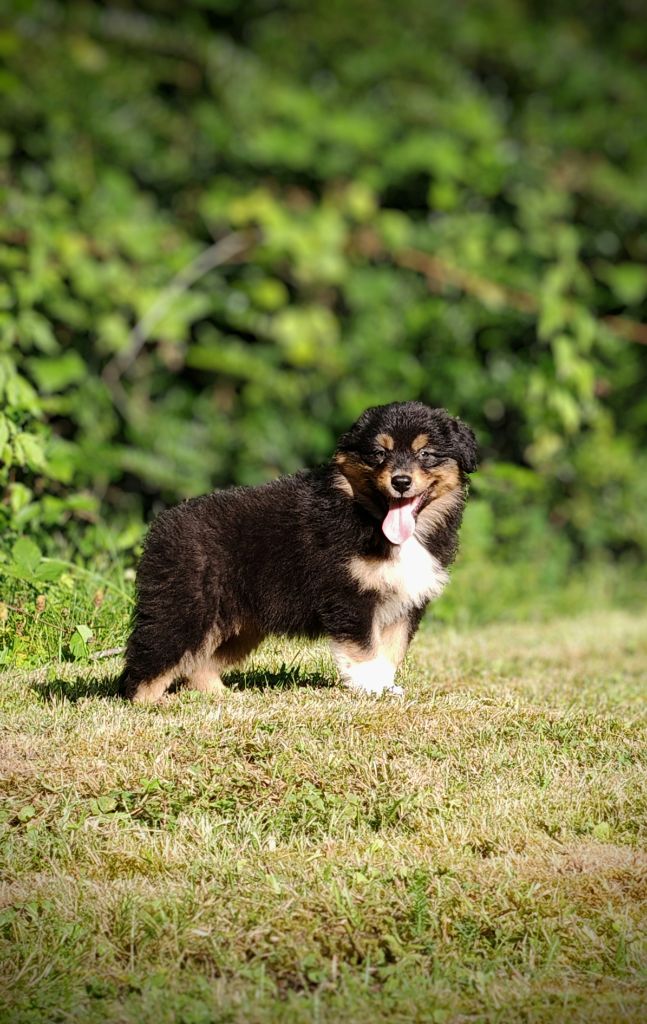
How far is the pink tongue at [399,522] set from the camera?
5113 mm

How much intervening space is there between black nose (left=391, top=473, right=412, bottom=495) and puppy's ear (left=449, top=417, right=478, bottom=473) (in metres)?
0.33

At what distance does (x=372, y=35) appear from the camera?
11.4 m

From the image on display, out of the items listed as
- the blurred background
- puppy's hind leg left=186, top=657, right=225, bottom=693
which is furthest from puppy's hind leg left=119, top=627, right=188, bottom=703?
the blurred background

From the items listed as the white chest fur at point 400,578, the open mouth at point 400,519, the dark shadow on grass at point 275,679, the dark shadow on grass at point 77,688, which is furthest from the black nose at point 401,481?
the dark shadow on grass at point 77,688

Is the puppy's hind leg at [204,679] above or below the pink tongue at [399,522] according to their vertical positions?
below

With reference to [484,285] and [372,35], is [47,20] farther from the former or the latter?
[484,285]

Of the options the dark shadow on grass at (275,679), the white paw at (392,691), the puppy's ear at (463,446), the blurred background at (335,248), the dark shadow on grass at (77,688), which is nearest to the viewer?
the dark shadow on grass at (77,688)

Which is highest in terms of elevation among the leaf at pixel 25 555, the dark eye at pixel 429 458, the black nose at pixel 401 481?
the dark eye at pixel 429 458

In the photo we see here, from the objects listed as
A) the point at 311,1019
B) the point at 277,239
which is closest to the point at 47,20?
the point at 277,239

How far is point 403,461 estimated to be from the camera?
16.4 ft

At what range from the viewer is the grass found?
3.58 metres

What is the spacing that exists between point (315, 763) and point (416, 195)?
299 inches

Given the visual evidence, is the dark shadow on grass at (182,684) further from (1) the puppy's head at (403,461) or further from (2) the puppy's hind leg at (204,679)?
(1) the puppy's head at (403,461)

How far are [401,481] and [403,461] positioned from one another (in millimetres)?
102
